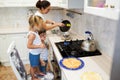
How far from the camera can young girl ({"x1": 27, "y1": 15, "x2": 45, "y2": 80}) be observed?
1639mm

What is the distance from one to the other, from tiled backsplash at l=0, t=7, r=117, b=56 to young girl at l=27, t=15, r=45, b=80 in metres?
0.69

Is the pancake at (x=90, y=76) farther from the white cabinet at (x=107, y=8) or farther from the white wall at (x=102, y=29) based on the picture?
the white cabinet at (x=107, y=8)

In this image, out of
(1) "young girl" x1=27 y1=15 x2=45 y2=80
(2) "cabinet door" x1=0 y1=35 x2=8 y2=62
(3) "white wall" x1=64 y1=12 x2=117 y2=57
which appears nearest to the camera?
(3) "white wall" x1=64 y1=12 x2=117 y2=57

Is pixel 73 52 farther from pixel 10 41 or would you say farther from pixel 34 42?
pixel 10 41

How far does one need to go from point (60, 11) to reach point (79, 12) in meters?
1.11

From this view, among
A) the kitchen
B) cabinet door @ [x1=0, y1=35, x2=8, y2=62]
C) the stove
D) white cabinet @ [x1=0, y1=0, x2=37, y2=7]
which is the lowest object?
cabinet door @ [x1=0, y1=35, x2=8, y2=62]

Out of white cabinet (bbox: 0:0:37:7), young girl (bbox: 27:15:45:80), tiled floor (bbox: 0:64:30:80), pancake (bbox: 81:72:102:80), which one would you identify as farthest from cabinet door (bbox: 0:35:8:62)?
pancake (bbox: 81:72:102:80)

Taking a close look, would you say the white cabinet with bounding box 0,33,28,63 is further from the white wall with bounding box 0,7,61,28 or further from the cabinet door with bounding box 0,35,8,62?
the white wall with bounding box 0,7,61,28

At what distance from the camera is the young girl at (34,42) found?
164cm

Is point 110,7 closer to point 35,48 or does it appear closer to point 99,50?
point 99,50

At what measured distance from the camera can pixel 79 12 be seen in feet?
7.22

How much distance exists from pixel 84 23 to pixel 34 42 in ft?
2.77

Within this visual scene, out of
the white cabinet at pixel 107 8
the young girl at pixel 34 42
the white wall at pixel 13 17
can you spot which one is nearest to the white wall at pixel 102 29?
the white cabinet at pixel 107 8

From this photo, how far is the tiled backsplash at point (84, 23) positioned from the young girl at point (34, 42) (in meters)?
0.69
